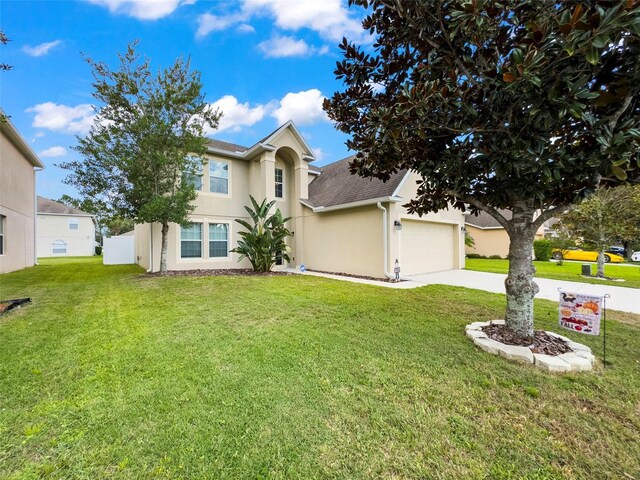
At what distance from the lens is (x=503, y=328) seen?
15.4 feet

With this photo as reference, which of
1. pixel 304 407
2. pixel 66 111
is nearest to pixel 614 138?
pixel 304 407

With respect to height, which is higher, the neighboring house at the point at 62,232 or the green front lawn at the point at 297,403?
the neighboring house at the point at 62,232

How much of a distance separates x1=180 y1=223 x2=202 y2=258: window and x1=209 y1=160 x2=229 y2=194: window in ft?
6.55

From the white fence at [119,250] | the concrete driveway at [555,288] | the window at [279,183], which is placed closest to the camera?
the concrete driveway at [555,288]

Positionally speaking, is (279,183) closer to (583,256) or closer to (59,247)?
(583,256)

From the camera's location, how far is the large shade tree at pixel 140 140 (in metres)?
10.3

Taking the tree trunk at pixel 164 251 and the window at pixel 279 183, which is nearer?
the tree trunk at pixel 164 251

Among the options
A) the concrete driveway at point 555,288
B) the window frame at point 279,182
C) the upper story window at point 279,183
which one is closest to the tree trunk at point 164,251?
the window frame at point 279,182

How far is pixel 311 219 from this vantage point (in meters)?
14.4

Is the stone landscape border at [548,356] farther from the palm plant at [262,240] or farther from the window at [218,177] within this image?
the window at [218,177]

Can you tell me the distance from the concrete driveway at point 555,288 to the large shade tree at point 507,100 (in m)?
5.10

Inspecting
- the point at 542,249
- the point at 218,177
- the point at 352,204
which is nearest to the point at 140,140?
the point at 218,177

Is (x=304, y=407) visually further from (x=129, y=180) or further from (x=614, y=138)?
(x=129, y=180)

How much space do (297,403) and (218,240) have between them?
12.4 meters
